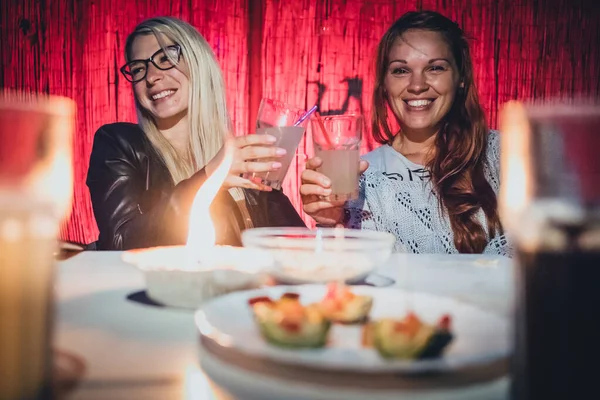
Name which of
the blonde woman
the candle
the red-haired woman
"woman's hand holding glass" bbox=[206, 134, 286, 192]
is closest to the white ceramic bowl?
the candle

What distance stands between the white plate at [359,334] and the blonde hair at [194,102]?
86.7 inches

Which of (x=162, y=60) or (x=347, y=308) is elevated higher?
(x=162, y=60)

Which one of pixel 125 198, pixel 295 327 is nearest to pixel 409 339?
pixel 295 327

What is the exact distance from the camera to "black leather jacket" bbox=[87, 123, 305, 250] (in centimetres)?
217

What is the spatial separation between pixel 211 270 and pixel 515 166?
1.49 ft

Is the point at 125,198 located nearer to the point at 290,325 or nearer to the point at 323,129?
the point at 323,129

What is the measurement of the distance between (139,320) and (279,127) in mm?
961

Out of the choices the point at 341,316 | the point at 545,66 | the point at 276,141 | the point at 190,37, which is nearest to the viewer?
the point at 341,316

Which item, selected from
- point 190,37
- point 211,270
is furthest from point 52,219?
point 190,37

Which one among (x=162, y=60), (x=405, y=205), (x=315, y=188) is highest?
(x=162, y=60)

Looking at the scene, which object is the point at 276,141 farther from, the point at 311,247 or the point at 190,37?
the point at 190,37

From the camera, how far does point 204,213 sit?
28.6 inches

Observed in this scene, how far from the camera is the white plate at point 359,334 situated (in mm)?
418

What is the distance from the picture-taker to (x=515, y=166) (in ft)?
1.39
